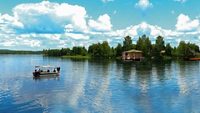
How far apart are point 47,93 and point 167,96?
23875mm

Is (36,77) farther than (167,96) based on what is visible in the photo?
Yes

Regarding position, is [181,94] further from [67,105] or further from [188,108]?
[67,105]

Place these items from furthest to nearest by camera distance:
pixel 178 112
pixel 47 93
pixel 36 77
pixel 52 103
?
pixel 36 77
pixel 47 93
pixel 52 103
pixel 178 112

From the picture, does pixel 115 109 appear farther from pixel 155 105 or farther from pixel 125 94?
pixel 125 94

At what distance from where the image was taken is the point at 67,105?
55562 millimetres

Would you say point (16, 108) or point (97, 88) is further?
point (97, 88)

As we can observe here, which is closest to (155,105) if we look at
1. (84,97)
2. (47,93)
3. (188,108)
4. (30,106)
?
(188,108)

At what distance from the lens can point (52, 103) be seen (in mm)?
57906

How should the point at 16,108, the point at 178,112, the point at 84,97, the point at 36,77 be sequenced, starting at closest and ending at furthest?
1. the point at 178,112
2. the point at 16,108
3. the point at 84,97
4. the point at 36,77

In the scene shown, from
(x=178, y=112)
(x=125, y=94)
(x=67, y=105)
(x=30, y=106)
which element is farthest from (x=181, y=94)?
(x=30, y=106)

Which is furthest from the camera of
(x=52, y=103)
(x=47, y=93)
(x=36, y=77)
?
(x=36, y=77)

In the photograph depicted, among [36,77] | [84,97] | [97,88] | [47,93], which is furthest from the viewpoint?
[36,77]

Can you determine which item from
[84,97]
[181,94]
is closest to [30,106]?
[84,97]

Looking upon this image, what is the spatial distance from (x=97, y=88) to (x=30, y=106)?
24.8 metres
